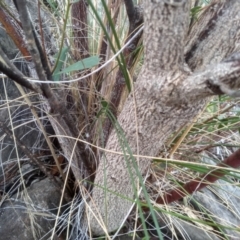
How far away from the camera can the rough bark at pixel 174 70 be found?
0.37 m

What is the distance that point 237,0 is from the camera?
402 mm

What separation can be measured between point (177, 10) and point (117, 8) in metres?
0.38

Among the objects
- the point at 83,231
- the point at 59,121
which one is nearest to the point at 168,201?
the point at 83,231

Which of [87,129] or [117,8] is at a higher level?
[117,8]

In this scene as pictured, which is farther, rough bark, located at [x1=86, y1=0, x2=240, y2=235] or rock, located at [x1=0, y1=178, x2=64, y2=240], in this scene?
rock, located at [x1=0, y1=178, x2=64, y2=240]

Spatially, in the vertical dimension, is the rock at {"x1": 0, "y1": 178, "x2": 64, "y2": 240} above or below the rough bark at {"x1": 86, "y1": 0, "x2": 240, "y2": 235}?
below

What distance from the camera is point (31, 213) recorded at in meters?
0.69

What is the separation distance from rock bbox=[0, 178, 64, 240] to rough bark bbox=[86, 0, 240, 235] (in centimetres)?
28

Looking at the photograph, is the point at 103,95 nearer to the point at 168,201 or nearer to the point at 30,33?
the point at 168,201

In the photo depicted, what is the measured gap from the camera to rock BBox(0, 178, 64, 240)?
697 mm

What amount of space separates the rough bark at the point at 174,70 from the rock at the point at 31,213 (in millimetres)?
277

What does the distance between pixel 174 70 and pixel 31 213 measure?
449 millimetres

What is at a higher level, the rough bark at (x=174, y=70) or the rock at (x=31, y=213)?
the rough bark at (x=174, y=70)

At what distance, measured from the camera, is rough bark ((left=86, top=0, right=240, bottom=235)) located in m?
0.37
